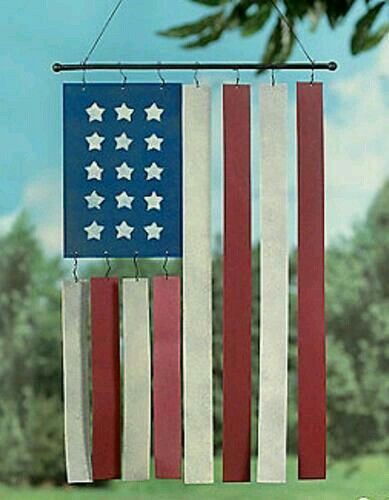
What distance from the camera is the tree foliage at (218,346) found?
13.5ft

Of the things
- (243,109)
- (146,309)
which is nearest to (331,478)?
(146,309)

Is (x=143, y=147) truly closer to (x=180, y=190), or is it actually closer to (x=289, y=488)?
(x=180, y=190)

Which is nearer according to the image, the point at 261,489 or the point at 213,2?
the point at 213,2

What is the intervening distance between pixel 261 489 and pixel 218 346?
0.30 m

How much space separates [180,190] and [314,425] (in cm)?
53

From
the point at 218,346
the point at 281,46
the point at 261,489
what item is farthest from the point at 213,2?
the point at 261,489

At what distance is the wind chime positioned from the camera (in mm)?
4066

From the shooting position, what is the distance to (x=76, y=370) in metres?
4.07

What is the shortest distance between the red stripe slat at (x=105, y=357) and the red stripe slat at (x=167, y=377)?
77 millimetres

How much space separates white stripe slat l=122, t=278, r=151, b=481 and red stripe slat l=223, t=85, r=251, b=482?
0.15m

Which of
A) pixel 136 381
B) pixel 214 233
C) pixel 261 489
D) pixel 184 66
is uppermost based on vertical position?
pixel 184 66

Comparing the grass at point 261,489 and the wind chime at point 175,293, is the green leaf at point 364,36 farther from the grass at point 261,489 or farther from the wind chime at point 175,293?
the grass at point 261,489

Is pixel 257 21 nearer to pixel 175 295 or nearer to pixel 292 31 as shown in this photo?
pixel 292 31

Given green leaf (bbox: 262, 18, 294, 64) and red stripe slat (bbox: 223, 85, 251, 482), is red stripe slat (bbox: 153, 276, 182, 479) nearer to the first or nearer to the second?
red stripe slat (bbox: 223, 85, 251, 482)
